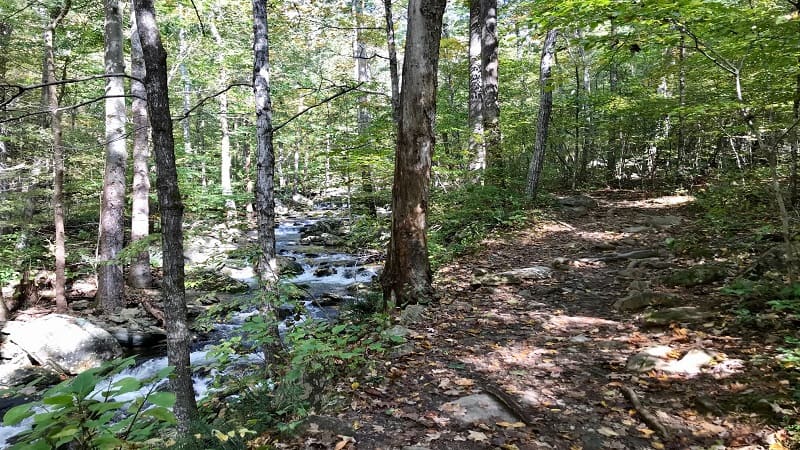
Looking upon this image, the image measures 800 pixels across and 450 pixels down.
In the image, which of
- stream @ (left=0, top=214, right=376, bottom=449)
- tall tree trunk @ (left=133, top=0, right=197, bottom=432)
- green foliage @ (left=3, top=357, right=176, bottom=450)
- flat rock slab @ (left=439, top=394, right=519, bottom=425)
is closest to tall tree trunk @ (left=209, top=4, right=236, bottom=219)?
stream @ (left=0, top=214, right=376, bottom=449)

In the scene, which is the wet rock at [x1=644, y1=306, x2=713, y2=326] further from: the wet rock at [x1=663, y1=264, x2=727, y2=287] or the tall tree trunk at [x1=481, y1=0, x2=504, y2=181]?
the tall tree trunk at [x1=481, y1=0, x2=504, y2=181]

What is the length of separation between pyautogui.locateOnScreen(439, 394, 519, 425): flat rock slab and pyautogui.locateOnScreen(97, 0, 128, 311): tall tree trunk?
852 centimetres

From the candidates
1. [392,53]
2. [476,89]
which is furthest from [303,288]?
[476,89]

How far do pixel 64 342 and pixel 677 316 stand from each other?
9789mm

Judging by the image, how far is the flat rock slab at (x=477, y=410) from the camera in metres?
3.34

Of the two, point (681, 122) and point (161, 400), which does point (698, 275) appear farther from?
point (681, 122)

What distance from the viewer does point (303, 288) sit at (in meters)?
10.5

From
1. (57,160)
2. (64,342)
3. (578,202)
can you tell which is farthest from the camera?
(578,202)

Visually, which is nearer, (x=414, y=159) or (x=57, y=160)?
(x=414, y=159)

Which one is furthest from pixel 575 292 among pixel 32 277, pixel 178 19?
pixel 178 19

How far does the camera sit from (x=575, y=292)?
6.25 meters

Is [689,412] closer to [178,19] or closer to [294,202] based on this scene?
[178,19]

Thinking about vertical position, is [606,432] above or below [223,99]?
below

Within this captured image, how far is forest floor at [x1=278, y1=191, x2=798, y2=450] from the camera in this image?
10.0 ft
